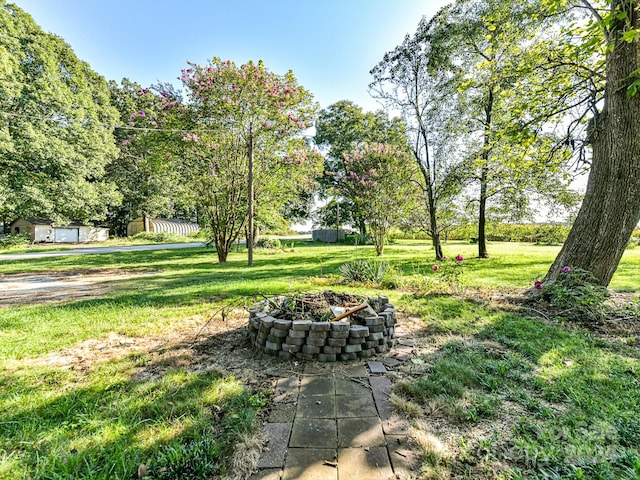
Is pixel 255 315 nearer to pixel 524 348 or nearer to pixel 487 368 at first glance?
pixel 487 368

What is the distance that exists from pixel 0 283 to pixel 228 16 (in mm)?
8252

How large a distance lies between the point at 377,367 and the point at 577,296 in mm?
3289

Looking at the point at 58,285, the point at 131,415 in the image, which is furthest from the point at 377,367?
the point at 58,285

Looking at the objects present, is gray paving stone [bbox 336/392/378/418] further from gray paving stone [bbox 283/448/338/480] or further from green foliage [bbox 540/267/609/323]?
green foliage [bbox 540/267/609/323]

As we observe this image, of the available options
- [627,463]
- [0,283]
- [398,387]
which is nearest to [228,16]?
[0,283]

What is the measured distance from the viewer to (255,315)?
115 inches

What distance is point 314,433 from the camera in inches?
64.2

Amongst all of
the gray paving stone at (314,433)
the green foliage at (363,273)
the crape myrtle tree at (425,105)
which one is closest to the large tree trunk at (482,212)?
the crape myrtle tree at (425,105)

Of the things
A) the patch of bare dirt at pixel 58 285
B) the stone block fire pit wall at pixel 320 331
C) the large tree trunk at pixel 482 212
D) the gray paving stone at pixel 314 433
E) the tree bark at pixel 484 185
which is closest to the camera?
the gray paving stone at pixel 314 433

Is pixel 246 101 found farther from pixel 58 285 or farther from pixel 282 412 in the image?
pixel 282 412

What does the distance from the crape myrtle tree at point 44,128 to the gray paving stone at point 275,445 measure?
18.3 metres

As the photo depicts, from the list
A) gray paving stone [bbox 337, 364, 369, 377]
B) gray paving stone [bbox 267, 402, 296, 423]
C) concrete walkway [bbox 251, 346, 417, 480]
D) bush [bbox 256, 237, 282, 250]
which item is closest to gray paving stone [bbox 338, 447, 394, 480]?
concrete walkway [bbox 251, 346, 417, 480]

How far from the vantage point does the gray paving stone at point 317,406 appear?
1.80 metres

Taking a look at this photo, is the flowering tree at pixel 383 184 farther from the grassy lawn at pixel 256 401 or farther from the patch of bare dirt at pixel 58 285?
the patch of bare dirt at pixel 58 285
